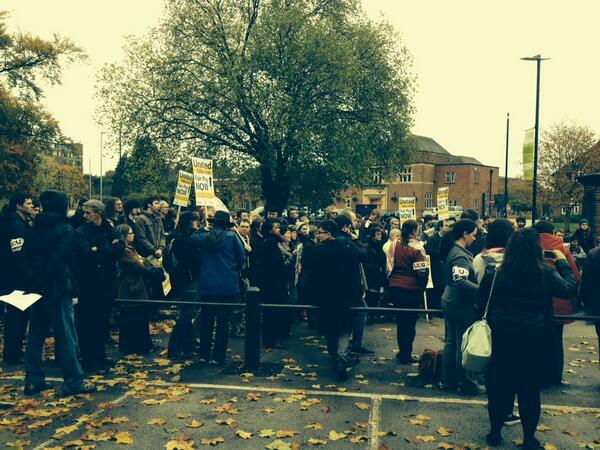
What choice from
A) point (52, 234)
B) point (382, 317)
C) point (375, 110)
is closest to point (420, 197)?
point (375, 110)

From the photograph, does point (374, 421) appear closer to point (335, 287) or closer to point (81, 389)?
point (335, 287)

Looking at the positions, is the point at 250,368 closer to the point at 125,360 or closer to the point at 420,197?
the point at 125,360

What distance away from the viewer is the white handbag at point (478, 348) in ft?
17.8

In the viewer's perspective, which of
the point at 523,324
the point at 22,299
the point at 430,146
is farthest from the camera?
the point at 430,146

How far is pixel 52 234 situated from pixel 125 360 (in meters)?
2.42

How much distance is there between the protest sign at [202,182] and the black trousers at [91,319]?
3.11 metres

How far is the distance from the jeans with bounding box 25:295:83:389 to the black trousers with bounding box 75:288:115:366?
2.71 feet

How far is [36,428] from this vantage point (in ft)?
18.9

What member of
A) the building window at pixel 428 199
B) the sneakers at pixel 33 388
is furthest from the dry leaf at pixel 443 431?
the building window at pixel 428 199

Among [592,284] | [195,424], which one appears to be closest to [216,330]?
[195,424]

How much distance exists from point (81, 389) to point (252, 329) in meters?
2.01

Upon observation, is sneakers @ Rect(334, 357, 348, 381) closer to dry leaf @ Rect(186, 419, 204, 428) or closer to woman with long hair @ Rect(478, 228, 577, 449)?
dry leaf @ Rect(186, 419, 204, 428)

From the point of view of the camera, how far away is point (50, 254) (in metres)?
6.70

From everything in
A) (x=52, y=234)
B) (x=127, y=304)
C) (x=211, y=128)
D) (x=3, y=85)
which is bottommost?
(x=127, y=304)
